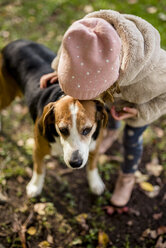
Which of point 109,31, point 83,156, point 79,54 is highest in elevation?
point 109,31

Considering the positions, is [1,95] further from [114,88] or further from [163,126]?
[163,126]

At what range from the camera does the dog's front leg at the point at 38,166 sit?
2775 mm

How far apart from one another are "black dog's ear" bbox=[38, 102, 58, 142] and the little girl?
40 cm

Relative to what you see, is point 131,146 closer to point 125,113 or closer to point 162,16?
point 125,113

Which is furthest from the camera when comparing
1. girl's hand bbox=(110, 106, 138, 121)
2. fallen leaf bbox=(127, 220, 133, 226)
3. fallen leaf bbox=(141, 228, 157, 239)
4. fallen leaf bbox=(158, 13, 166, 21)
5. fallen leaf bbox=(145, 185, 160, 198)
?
fallen leaf bbox=(158, 13, 166, 21)

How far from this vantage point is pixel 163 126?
412cm

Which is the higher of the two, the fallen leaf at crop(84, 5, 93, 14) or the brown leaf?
the fallen leaf at crop(84, 5, 93, 14)

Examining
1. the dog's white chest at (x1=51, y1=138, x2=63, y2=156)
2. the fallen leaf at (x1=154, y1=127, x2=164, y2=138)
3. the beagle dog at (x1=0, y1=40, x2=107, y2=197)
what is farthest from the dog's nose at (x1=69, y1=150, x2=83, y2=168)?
the fallen leaf at (x1=154, y1=127, x2=164, y2=138)

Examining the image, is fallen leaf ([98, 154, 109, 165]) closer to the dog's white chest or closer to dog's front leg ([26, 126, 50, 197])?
dog's front leg ([26, 126, 50, 197])

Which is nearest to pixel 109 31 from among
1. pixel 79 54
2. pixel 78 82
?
pixel 79 54

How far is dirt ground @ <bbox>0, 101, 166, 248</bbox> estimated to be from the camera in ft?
9.64

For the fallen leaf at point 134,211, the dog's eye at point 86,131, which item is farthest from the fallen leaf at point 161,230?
the dog's eye at point 86,131

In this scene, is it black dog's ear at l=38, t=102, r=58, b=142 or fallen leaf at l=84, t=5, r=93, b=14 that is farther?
fallen leaf at l=84, t=5, r=93, b=14

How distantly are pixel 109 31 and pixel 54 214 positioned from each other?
2264 millimetres
